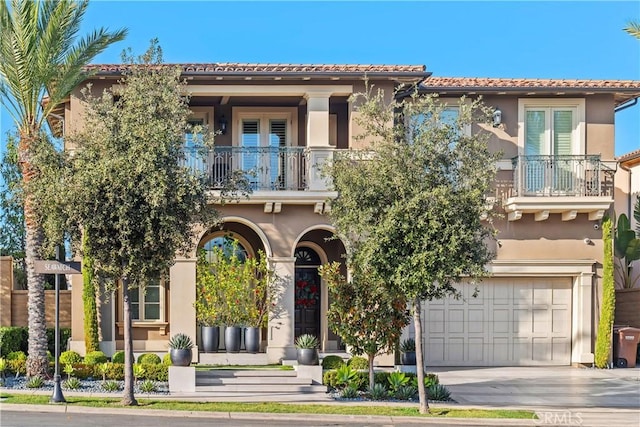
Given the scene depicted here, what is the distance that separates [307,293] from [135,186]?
33.7 ft

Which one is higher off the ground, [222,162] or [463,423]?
[222,162]

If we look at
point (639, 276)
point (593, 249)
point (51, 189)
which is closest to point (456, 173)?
point (51, 189)

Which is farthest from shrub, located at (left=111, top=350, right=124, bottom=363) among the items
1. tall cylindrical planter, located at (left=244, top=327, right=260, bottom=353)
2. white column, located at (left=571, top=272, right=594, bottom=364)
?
white column, located at (left=571, top=272, right=594, bottom=364)

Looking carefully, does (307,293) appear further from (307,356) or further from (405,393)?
(405,393)

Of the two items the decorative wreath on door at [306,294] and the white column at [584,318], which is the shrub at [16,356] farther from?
the white column at [584,318]

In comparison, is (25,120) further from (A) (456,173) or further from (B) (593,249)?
(B) (593,249)

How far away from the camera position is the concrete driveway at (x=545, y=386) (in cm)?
1684

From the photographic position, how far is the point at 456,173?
49.9 ft

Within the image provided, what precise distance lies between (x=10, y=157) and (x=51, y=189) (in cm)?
1692

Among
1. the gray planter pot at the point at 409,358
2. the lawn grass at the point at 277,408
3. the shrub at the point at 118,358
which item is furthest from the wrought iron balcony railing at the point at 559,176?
the shrub at the point at 118,358

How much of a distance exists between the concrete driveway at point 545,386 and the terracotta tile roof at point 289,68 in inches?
308

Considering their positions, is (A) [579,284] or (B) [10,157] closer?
(A) [579,284]

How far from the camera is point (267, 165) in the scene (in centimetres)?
→ 2159

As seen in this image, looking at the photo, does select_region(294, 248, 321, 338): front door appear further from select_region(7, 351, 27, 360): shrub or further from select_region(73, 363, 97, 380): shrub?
select_region(7, 351, 27, 360): shrub
